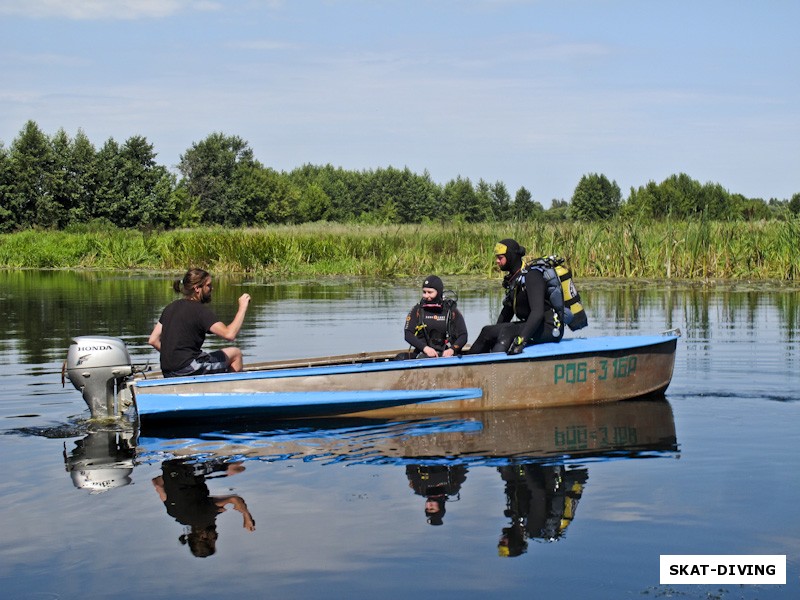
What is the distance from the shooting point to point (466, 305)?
830 inches

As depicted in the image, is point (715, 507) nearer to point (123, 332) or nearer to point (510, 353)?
point (510, 353)

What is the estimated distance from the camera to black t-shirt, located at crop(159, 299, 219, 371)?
916 cm

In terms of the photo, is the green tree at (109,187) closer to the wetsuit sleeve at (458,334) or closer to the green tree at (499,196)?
the green tree at (499,196)

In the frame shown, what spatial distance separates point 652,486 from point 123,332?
11.3 meters

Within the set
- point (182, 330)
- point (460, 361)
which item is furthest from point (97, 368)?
point (460, 361)

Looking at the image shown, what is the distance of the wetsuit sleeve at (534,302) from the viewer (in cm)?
967

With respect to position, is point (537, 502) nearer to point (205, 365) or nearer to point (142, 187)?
point (205, 365)

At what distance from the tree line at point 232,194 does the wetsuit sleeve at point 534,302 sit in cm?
1554

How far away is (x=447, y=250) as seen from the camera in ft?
98.9

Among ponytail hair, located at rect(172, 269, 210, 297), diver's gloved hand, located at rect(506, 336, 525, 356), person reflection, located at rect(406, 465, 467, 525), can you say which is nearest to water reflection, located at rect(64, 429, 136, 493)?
ponytail hair, located at rect(172, 269, 210, 297)

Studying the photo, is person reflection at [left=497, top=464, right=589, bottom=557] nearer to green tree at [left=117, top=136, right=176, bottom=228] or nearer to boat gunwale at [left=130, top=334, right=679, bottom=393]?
boat gunwale at [left=130, top=334, right=679, bottom=393]

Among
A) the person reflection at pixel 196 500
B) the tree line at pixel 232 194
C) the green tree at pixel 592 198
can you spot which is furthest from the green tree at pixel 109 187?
the person reflection at pixel 196 500

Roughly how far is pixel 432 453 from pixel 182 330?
94.8 inches

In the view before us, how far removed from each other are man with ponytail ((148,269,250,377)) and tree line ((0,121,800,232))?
56.0ft
